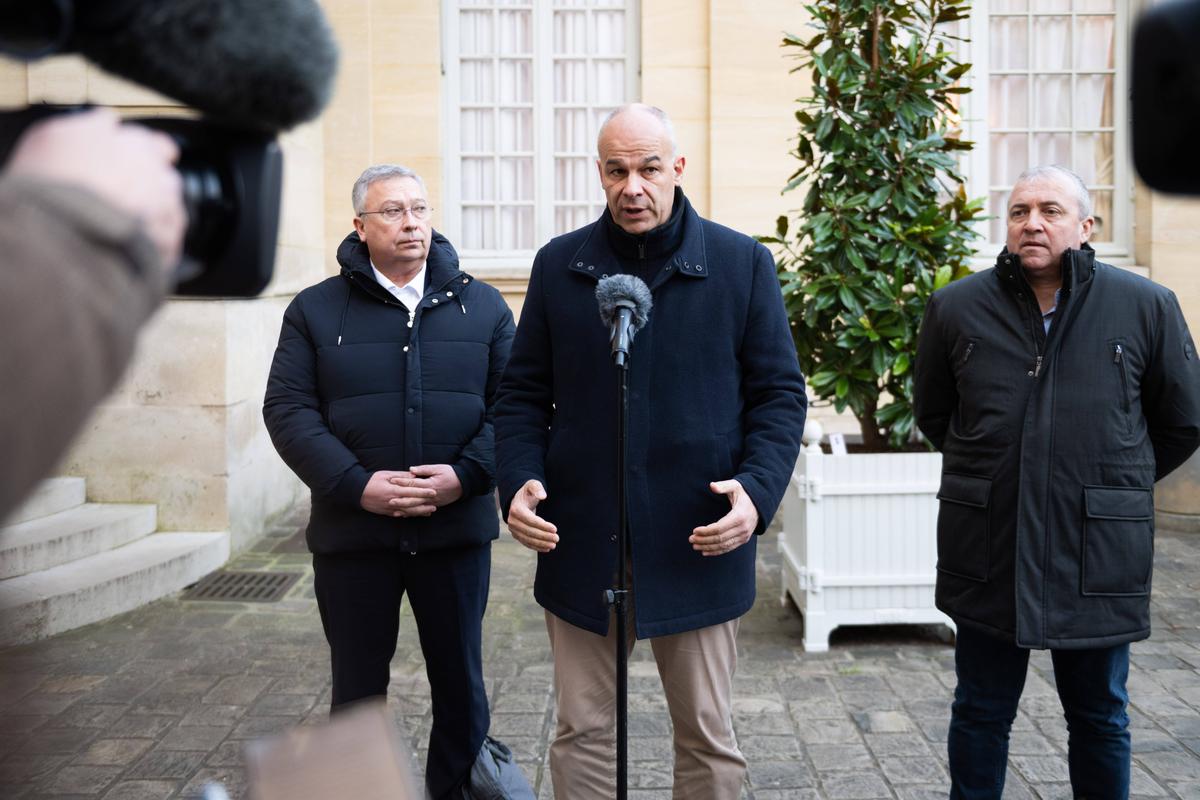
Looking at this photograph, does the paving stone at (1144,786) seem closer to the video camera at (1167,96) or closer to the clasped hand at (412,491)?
the clasped hand at (412,491)

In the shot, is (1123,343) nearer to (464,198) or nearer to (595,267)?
(595,267)

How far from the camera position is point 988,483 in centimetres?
361

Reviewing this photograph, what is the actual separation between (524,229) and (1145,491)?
734 centimetres

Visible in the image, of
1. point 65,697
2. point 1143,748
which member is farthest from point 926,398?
point 65,697

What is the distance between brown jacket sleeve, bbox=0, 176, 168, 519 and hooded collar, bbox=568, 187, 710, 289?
2.51 meters

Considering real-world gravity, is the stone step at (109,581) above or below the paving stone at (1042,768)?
above

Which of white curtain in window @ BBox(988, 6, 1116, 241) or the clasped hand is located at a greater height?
white curtain in window @ BBox(988, 6, 1116, 241)

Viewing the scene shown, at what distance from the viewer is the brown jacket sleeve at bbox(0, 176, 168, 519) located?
77cm

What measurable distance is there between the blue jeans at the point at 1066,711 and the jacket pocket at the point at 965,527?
7.9 inches

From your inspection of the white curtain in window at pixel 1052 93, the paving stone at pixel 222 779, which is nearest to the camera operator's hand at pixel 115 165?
the paving stone at pixel 222 779

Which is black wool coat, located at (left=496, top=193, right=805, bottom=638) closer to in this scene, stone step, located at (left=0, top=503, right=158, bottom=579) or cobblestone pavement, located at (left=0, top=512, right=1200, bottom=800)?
cobblestone pavement, located at (left=0, top=512, right=1200, bottom=800)

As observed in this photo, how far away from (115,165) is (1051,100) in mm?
10394

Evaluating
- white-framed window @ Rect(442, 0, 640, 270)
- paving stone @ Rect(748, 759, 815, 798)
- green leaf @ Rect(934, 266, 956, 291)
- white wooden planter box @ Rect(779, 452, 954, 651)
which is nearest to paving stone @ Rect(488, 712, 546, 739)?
paving stone @ Rect(748, 759, 815, 798)

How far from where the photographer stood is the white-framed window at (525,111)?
9.96 meters
